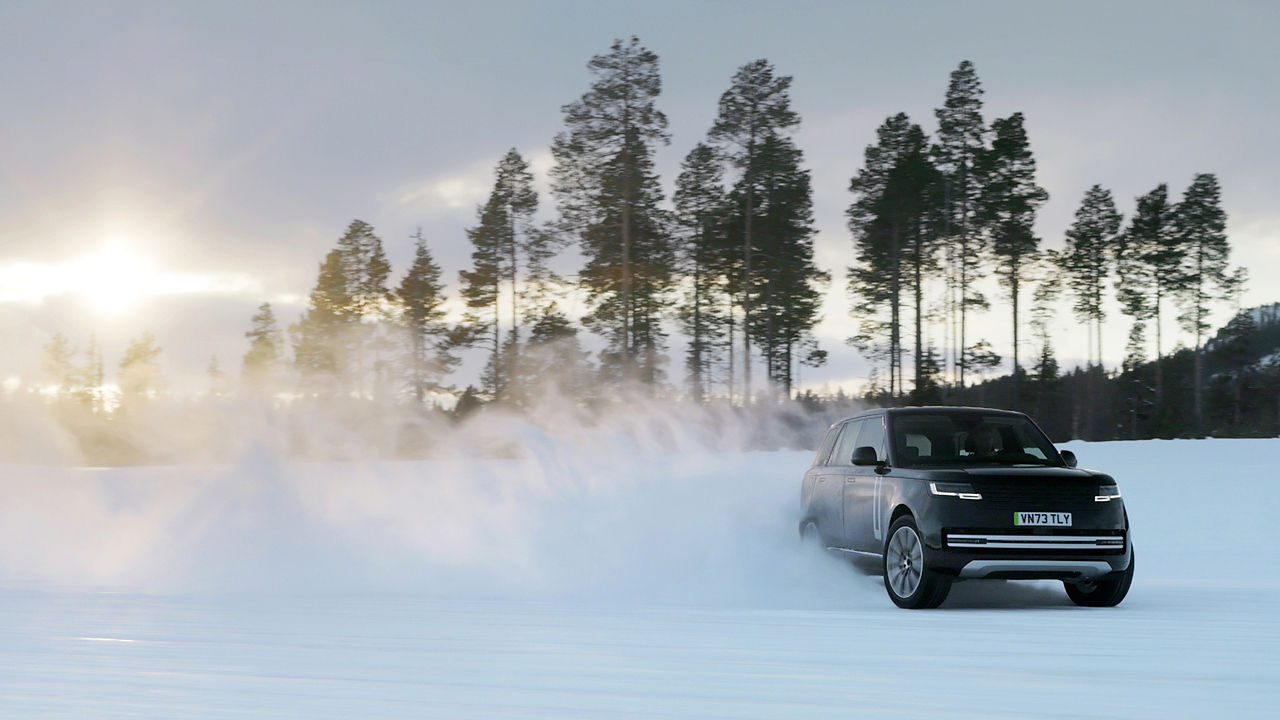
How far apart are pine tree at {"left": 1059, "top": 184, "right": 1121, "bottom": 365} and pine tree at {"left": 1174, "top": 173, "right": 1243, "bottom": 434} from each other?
3.10 metres

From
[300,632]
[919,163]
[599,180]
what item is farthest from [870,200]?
[300,632]

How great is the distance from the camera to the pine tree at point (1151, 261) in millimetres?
51656

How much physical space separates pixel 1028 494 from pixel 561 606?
3.89m

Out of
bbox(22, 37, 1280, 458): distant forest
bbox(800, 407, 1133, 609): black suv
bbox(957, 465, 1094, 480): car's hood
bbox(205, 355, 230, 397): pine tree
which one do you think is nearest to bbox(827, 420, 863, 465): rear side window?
bbox(800, 407, 1133, 609): black suv

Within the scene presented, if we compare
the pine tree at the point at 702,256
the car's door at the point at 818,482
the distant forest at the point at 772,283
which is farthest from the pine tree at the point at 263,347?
the car's door at the point at 818,482

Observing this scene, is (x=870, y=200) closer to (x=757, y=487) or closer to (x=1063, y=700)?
(x=757, y=487)

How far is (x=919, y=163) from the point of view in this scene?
145 feet

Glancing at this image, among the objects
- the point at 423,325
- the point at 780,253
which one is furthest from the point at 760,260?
the point at 423,325

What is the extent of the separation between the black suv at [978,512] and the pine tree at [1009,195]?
3751cm

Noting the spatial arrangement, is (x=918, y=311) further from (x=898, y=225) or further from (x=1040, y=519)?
(x=1040, y=519)

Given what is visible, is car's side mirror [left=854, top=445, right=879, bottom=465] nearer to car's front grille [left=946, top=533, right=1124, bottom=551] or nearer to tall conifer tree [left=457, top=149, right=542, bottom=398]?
car's front grille [left=946, top=533, right=1124, bottom=551]

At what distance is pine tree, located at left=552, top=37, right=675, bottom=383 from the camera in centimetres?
3772

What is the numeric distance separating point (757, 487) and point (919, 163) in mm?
33465

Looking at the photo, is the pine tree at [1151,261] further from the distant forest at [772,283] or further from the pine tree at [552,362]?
the pine tree at [552,362]
